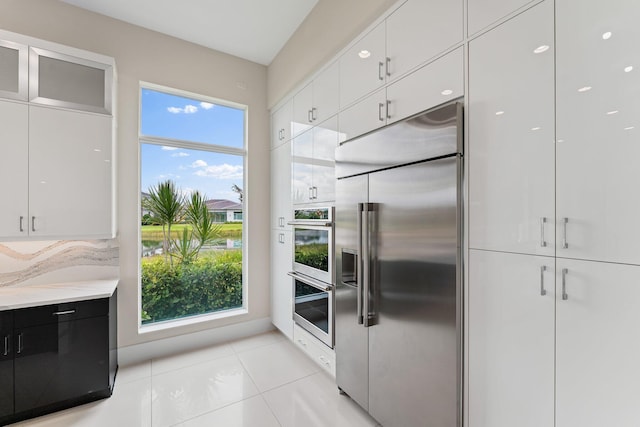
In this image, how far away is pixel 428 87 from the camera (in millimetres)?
1635

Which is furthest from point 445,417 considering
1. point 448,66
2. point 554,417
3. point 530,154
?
point 448,66

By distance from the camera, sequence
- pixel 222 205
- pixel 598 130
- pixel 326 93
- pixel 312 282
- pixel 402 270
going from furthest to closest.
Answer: pixel 222 205, pixel 312 282, pixel 326 93, pixel 402 270, pixel 598 130

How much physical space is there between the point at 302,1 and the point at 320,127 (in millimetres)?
1119

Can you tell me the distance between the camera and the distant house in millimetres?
3418

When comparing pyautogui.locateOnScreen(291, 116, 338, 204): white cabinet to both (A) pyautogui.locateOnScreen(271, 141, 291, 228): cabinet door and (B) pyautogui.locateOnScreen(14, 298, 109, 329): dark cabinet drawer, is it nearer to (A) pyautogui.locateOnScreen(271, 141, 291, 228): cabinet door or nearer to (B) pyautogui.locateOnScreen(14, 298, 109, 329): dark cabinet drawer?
(A) pyautogui.locateOnScreen(271, 141, 291, 228): cabinet door

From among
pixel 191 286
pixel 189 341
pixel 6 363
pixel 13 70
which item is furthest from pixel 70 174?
pixel 189 341

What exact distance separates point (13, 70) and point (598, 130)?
3625 millimetres

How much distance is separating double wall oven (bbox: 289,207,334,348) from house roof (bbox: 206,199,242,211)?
958 millimetres

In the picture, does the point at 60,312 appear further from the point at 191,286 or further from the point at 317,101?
the point at 317,101

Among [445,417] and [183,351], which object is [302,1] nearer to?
[445,417]

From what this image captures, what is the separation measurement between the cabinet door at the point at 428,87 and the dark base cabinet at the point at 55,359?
8.89 ft

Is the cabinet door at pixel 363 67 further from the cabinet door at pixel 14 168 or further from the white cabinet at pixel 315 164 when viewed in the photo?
the cabinet door at pixel 14 168

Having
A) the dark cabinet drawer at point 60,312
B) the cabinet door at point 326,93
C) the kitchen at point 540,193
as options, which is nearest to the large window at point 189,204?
the dark cabinet drawer at point 60,312

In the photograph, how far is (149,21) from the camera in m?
2.81
